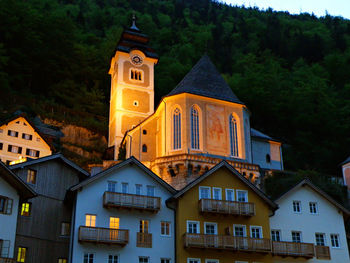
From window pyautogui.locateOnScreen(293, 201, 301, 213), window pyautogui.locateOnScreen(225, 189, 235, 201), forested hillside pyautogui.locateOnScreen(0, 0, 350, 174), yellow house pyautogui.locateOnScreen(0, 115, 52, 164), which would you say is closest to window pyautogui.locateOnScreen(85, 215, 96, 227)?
window pyautogui.locateOnScreen(225, 189, 235, 201)

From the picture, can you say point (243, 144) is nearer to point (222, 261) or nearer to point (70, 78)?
point (222, 261)

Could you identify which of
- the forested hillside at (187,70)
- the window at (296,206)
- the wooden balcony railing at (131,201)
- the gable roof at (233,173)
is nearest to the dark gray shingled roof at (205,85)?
the gable roof at (233,173)

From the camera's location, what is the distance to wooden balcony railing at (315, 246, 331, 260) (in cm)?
3244

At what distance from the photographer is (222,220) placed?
105ft

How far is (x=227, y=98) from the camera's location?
50.0 meters

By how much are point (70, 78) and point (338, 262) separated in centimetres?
5776

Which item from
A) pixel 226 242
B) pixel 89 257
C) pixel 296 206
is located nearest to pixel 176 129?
pixel 296 206

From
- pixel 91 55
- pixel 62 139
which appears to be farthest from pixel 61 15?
pixel 62 139

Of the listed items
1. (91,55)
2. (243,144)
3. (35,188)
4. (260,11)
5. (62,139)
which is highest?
(260,11)

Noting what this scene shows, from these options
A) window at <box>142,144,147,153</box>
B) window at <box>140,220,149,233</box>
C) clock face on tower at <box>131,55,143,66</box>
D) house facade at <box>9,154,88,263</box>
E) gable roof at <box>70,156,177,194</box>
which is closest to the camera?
house facade at <box>9,154,88,263</box>

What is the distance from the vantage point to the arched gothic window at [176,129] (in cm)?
4666

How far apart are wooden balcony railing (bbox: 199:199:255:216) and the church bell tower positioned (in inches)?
1406

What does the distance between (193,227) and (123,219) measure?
4.74 meters

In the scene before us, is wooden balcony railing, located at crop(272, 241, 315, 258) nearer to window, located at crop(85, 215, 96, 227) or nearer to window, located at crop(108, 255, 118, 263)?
window, located at crop(108, 255, 118, 263)
